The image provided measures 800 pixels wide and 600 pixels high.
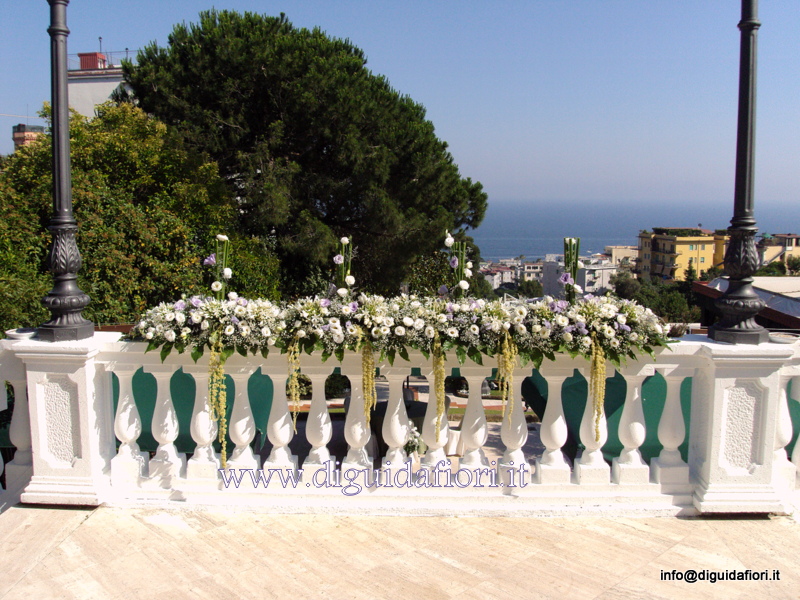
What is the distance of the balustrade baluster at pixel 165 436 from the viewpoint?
9.86ft

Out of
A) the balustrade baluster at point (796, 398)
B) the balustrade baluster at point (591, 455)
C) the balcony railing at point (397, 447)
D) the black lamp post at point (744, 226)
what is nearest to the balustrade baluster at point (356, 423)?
the balcony railing at point (397, 447)

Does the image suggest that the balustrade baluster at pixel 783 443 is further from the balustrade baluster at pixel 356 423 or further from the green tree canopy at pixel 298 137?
the green tree canopy at pixel 298 137

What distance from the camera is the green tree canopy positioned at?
50.4ft

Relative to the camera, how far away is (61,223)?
288 centimetres

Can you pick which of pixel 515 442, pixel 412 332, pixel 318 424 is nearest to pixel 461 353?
pixel 412 332

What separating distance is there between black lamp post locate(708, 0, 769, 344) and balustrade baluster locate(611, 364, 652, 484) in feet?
1.51

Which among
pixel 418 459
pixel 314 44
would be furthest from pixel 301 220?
pixel 418 459

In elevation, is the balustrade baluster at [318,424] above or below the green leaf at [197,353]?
below

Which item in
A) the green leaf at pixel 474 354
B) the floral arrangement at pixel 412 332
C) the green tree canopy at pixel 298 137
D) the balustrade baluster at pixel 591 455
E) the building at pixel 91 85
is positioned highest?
the building at pixel 91 85

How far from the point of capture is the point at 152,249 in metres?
11.6

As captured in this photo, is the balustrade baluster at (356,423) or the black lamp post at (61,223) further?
the balustrade baluster at (356,423)

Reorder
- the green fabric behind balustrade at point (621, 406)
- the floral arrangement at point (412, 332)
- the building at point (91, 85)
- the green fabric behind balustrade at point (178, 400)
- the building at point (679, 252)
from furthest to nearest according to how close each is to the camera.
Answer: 1. the building at point (679, 252)
2. the building at point (91, 85)
3. the green fabric behind balustrade at point (178, 400)
4. the green fabric behind balustrade at point (621, 406)
5. the floral arrangement at point (412, 332)

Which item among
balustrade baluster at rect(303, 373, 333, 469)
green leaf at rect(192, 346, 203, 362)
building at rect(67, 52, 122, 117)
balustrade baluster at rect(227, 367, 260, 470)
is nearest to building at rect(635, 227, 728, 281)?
building at rect(67, 52, 122, 117)

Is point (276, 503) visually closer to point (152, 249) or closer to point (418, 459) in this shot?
point (418, 459)
